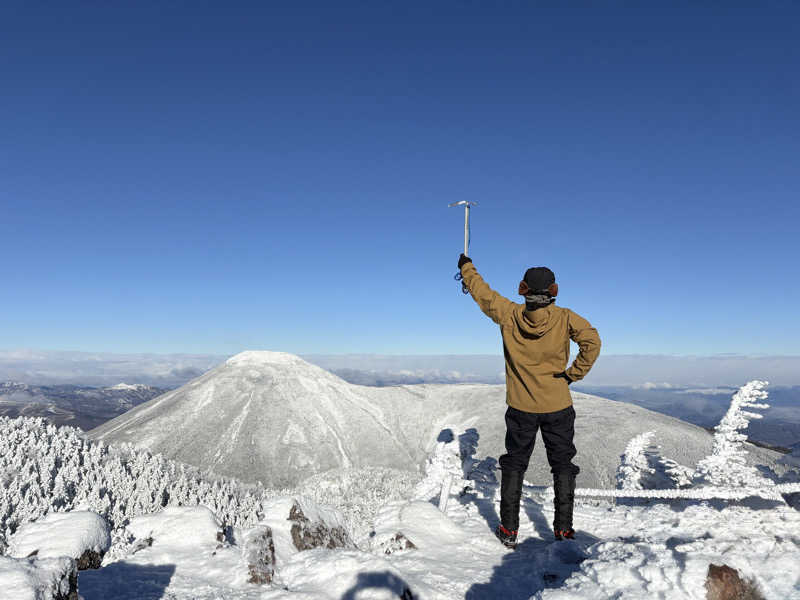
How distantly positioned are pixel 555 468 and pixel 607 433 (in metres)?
139

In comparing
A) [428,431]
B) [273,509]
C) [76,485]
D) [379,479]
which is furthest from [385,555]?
[428,431]

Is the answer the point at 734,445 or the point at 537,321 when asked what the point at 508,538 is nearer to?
the point at 537,321

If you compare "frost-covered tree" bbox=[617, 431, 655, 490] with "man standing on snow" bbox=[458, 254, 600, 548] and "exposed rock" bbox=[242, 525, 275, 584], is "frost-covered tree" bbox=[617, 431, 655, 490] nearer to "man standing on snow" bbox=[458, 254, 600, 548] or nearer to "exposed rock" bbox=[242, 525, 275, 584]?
"man standing on snow" bbox=[458, 254, 600, 548]

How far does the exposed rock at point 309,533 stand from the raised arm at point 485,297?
274 inches

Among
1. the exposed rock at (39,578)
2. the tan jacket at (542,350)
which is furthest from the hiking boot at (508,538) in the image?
the exposed rock at (39,578)

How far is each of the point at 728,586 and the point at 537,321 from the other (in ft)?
14.2

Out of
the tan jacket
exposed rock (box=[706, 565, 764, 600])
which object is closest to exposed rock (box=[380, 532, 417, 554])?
the tan jacket

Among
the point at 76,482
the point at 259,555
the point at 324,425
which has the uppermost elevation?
the point at 259,555

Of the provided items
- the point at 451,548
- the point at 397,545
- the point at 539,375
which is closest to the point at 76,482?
the point at 397,545

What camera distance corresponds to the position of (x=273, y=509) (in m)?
10.3

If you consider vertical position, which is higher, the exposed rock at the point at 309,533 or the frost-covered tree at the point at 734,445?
the frost-covered tree at the point at 734,445

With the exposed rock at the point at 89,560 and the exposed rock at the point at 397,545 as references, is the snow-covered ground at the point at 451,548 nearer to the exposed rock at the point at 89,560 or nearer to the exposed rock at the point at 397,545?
A: the exposed rock at the point at 397,545

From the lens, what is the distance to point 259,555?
8562mm

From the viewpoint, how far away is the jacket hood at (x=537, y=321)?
757cm
